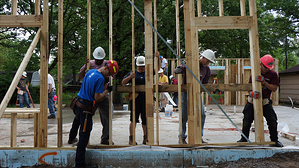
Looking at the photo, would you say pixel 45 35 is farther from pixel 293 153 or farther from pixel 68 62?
pixel 68 62

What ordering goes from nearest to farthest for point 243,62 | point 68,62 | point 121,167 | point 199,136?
1. point 121,167
2. point 199,136
3. point 243,62
4. point 68,62

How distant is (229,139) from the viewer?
15.8ft

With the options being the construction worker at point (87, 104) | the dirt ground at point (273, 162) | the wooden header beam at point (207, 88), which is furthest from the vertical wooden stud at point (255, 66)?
the construction worker at point (87, 104)

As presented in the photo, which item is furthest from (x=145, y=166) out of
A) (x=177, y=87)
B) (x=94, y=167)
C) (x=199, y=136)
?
(x=177, y=87)

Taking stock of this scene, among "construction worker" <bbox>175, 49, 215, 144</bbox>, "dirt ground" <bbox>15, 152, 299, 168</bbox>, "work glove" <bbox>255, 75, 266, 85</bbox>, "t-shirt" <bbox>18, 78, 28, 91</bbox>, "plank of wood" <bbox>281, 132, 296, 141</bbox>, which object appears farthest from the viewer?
"t-shirt" <bbox>18, 78, 28, 91</bbox>

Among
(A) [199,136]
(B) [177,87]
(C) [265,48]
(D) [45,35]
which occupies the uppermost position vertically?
(C) [265,48]

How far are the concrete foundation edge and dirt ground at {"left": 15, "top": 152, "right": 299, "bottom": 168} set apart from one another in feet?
0.41

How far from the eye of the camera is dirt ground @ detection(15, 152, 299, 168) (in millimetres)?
3098

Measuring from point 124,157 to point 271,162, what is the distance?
92.2 inches

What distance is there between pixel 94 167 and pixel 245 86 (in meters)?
3.05

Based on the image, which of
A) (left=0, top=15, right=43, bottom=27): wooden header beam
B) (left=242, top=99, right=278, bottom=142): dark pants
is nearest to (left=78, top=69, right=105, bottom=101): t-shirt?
(left=0, top=15, right=43, bottom=27): wooden header beam

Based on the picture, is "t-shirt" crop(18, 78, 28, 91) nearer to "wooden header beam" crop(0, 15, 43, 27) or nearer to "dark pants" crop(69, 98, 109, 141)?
"wooden header beam" crop(0, 15, 43, 27)

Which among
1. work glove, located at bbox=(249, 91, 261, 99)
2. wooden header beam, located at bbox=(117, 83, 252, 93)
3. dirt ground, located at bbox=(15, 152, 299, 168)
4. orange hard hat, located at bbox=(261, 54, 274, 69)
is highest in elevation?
orange hard hat, located at bbox=(261, 54, 274, 69)

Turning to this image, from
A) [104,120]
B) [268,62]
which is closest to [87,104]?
[104,120]
